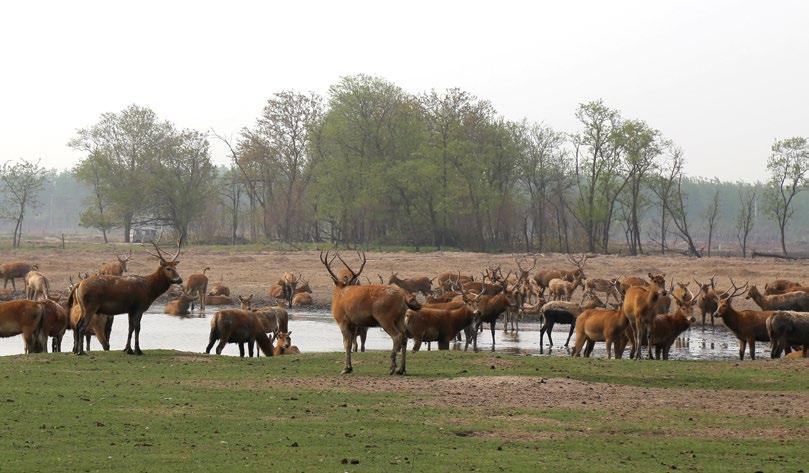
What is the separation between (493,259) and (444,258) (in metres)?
2.93

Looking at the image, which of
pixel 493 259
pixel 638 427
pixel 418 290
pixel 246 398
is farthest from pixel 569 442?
pixel 493 259

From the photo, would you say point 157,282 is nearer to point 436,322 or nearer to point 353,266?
point 436,322

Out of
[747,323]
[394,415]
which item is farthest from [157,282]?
[747,323]

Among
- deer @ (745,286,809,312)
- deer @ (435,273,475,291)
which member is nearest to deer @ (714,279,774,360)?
deer @ (745,286,809,312)

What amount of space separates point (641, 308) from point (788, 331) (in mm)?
3980

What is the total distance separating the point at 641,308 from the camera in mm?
23922

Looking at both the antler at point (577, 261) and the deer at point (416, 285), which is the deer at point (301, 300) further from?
the antler at point (577, 261)

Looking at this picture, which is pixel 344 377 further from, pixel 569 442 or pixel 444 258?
pixel 444 258

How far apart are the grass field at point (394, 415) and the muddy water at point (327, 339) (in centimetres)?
945

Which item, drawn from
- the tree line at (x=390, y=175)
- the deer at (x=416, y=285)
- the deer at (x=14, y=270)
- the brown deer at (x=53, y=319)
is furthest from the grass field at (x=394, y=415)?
the tree line at (x=390, y=175)

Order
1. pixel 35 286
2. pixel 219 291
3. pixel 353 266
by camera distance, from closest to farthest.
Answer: pixel 35 286 < pixel 219 291 < pixel 353 266

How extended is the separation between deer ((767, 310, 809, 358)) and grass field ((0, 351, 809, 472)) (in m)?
4.26

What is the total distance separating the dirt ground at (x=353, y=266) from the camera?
177 ft

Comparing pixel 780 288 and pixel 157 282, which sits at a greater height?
pixel 157 282
